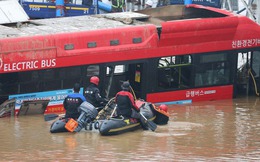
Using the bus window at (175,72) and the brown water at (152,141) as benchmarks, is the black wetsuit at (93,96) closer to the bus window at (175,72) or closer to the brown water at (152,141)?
the brown water at (152,141)

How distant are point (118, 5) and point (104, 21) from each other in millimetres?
18543

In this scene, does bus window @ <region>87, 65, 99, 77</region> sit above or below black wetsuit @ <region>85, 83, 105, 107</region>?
above

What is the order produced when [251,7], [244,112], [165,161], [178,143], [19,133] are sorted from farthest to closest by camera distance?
1. [251,7]
2. [244,112]
3. [19,133]
4. [178,143]
5. [165,161]

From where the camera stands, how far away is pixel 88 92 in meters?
19.4

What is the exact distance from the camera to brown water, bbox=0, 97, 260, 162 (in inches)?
641

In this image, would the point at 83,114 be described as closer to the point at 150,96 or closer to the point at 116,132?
the point at 116,132

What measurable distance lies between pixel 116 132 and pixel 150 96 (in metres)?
4.47

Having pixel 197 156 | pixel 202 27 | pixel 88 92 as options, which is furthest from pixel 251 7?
pixel 197 156

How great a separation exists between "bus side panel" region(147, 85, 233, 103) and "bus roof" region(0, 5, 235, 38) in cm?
212

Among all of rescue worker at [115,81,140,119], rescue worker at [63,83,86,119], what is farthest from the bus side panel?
rescue worker at [63,83,86,119]

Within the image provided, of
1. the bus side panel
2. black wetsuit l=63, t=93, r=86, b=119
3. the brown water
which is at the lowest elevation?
the brown water

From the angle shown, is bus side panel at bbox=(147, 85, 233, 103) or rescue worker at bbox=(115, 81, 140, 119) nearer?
rescue worker at bbox=(115, 81, 140, 119)

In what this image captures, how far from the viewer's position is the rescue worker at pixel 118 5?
42156 mm

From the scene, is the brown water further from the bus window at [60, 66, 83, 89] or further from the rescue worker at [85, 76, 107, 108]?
the bus window at [60, 66, 83, 89]
